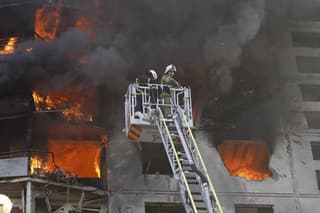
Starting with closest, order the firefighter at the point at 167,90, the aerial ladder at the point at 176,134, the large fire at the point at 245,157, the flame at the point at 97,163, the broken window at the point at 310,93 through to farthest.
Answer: the aerial ladder at the point at 176,134 → the firefighter at the point at 167,90 → the flame at the point at 97,163 → the large fire at the point at 245,157 → the broken window at the point at 310,93

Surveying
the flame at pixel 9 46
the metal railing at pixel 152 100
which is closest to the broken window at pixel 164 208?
the metal railing at pixel 152 100

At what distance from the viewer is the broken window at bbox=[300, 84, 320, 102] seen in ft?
59.8

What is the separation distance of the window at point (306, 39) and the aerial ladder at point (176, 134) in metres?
7.05

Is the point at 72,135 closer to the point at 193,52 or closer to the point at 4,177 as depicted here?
the point at 4,177

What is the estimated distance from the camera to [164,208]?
16219 mm

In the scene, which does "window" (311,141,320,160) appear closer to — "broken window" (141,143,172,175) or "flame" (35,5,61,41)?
"broken window" (141,143,172,175)

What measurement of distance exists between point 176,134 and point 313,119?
8.12 m

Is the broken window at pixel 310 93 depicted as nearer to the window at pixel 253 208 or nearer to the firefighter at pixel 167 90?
the window at pixel 253 208

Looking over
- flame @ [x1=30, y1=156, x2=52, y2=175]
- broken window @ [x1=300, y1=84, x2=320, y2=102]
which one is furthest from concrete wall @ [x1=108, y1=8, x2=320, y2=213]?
flame @ [x1=30, y1=156, x2=52, y2=175]

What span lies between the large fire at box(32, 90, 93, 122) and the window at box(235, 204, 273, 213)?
5206 mm

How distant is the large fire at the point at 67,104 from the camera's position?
15.3 meters

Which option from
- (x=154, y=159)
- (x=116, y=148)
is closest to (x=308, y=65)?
(x=154, y=159)

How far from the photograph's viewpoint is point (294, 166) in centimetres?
1662

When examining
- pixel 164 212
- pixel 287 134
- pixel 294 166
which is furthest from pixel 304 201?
pixel 164 212
